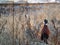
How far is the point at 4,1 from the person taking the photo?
16.4ft

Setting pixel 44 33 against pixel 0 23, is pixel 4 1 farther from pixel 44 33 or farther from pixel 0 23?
pixel 44 33

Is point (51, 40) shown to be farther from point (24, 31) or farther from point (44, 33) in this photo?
point (24, 31)

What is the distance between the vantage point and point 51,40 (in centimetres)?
495

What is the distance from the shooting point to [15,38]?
16.5 feet

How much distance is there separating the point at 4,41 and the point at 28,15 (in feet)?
3.18

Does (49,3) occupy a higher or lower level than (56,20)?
higher

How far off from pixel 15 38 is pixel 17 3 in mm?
954

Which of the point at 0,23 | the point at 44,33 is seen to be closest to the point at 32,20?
the point at 44,33

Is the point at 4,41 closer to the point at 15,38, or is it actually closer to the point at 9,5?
the point at 15,38

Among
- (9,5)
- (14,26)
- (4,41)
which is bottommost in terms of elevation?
(4,41)

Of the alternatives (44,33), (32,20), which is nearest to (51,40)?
(44,33)

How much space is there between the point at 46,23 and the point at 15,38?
0.94 metres

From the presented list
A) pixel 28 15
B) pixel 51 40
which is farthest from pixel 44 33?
pixel 28 15

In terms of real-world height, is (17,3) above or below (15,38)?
above
